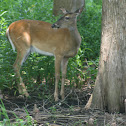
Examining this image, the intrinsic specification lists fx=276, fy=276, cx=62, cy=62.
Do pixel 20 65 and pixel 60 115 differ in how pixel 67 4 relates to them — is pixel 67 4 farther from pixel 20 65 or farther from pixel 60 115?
pixel 60 115

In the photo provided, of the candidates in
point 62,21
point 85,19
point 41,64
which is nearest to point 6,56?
point 41,64

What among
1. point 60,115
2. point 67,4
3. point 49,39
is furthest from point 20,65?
point 67,4

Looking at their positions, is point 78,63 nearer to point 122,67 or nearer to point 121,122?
point 122,67

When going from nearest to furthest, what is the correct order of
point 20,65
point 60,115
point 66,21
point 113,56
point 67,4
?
point 60,115 < point 113,56 < point 20,65 < point 66,21 < point 67,4

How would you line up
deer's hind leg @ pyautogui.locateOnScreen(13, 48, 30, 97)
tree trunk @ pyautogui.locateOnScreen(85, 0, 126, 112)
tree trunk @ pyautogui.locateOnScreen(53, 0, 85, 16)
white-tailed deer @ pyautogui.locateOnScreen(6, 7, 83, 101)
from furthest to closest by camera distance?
1. tree trunk @ pyautogui.locateOnScreen(53, 0, 85, 16)
2. white-tailed deer @ pyautogui.locateOnScreen(6, 7, 83, 101)
3. deer's hind leg @ pyautogui.locateOnScreen(13, 48, 30, 97)
4. tree trunk @ pyautogui.locateOnScreen(85, 0, 126, 112)

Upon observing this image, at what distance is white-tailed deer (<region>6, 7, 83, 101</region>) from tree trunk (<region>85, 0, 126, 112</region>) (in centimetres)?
133

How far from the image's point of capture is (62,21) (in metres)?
6.07

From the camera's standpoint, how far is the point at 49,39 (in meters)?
6.47

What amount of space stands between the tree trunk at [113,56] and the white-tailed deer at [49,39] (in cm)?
133

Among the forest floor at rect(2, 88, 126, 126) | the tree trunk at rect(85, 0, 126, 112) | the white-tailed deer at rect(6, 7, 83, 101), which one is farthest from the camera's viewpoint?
the white-tailed deer at rect(6, 7, 83, 101)

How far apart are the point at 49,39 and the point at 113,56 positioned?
2066mm

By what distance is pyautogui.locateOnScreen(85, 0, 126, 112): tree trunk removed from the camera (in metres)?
4.78

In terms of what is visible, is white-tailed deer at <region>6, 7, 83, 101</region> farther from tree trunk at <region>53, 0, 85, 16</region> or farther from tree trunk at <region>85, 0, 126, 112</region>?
tree trunk at <region>53, 0, 85, 16</region>

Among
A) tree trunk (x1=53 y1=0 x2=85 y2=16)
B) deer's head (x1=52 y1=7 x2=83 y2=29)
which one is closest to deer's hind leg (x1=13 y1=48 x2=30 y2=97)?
deer's head (x1=52 y1=7 x2=83 y2=29)
